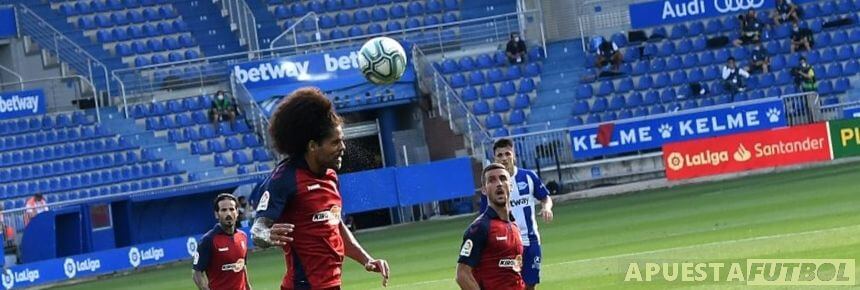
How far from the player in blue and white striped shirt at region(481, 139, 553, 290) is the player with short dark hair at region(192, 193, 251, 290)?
2.25 meters

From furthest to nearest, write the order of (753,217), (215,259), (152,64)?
(152,64)
(753,217)
(215,259)

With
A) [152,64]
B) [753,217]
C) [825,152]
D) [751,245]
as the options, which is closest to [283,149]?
[751,245]

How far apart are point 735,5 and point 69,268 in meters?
17.9

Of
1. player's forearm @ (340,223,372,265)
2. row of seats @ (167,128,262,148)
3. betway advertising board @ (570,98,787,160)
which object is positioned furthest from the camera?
row of seats @ (167,128,262,148)

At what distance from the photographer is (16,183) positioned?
1409 inches

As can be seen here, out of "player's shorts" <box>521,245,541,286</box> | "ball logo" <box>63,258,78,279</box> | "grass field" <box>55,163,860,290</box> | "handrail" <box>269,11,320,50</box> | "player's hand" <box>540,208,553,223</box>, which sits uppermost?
"handrail" <box>269,11,320,50</box>

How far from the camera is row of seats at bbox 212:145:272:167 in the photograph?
3728 centimetres

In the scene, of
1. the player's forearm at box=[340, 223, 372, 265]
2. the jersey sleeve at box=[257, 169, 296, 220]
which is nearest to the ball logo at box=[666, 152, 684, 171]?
the player's forearm at box=[340, 223, 372, 265]

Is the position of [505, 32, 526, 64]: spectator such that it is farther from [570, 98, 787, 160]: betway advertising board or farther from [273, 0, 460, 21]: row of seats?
[570, 98, 787, 160]: betway advertising board

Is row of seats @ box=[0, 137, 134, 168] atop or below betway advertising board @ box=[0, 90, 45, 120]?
below

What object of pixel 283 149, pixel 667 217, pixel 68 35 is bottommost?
pixel 667 217

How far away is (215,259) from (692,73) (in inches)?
1054

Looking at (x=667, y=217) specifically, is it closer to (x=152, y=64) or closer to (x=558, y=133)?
(x=558, y=133)

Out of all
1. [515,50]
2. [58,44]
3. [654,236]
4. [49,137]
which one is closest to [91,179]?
[49,137]
